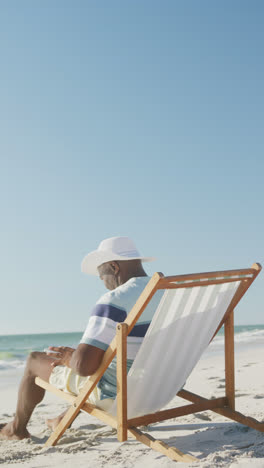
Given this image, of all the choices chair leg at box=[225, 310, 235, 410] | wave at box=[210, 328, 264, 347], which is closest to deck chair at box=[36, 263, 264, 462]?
chair leg at box=[225, 310, 235, 410]

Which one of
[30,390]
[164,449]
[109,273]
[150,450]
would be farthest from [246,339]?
[164,449]

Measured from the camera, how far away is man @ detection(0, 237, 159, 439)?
2891 mm

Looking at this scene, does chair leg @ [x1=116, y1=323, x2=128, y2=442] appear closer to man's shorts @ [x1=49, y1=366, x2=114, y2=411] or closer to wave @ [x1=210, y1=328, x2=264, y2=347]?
man's shorts @ [x1=49, y1=366, x2=114, y2=411]

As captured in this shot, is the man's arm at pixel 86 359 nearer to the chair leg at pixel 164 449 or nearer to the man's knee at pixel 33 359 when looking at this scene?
the chair leg at pixel 164 449

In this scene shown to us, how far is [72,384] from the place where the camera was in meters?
3.23

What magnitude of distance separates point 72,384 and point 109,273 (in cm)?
73

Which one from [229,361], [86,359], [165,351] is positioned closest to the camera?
[86,359]

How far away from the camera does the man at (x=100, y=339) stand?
9.48ft

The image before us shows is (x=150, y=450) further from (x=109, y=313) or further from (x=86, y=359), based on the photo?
(x=109, y=313)

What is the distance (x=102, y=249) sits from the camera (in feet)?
10.7

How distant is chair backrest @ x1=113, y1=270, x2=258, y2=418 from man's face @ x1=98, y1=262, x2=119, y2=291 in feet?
1.52

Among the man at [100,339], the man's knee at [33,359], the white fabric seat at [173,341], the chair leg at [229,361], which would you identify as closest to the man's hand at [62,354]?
the man at [100,339]

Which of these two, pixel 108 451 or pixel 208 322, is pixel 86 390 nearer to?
pixel 108 451

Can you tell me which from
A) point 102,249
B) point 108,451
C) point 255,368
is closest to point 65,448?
point 108,451
